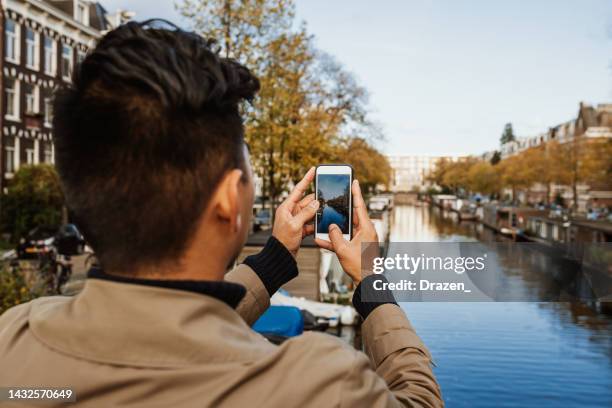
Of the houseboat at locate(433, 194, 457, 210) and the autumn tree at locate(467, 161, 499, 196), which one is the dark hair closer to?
the autumn tree at locate(467, 161, 499, 196)

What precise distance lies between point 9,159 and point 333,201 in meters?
27.4

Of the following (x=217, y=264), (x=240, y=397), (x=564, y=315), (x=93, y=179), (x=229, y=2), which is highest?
(x=229, y=2)

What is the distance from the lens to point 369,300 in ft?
4.56

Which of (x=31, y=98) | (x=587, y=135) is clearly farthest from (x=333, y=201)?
(x=587, y=135)

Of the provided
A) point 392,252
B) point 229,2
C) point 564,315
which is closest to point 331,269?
point 229,2

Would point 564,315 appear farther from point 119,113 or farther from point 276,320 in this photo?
point 276,320

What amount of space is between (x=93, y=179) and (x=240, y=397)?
1.42ft

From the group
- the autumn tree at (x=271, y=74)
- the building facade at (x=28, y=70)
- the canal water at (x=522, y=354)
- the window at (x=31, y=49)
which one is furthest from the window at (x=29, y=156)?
the canal water at (x=522, y=354)

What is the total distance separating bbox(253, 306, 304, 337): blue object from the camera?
28.2 feet

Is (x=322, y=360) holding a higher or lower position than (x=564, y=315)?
higher

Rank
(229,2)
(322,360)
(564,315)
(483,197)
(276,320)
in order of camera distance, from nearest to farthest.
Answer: (322,360)
(564,315)
(276,320)
(229,2)
(483,197)

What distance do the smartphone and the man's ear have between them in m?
0.59

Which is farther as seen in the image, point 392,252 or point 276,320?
point 276,320

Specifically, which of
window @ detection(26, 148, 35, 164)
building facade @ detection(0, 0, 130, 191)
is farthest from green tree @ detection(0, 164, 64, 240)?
window @ detection(26, 148, 35, 164)
